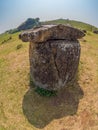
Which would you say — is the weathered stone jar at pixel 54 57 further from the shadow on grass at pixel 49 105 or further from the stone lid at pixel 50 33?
the shadow on grass at pixel 49 105

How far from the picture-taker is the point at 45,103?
3178cm

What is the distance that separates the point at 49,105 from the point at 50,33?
304 inches

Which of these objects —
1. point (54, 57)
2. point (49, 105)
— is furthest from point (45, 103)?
point (54, 57)

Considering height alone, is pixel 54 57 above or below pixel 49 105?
above

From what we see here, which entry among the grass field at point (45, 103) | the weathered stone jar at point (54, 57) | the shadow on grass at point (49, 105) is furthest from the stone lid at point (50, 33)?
the shadow on grass at point (49, 105)

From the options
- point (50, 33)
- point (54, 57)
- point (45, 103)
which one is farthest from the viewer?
point (54, 57)

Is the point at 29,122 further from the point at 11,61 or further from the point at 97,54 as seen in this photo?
the point at 97,54

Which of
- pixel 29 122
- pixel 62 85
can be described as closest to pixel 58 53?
pixel 62 85

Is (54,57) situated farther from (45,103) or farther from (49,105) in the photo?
(49,105)

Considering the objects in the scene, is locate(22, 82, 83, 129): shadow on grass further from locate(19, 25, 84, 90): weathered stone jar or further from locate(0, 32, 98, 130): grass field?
locate(19, 25, 84, 90): weathered stone jar

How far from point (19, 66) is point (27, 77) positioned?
3.22m

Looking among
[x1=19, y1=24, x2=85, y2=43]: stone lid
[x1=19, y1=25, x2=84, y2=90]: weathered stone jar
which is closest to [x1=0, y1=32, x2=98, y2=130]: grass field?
[x1=19, y1=25, x2=84, y2=90]: weathered stone jar

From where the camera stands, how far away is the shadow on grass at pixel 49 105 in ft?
98.0

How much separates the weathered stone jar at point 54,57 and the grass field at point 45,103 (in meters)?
1.45
